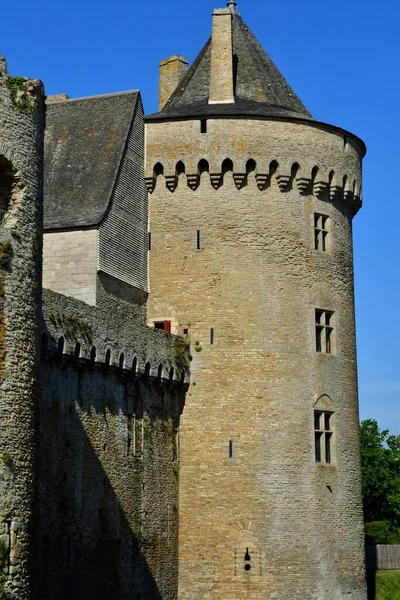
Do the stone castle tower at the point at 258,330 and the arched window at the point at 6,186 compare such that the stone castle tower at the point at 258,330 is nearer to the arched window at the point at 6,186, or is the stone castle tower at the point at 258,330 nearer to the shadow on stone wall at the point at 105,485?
the shadow on stone wall at the point at 105,485

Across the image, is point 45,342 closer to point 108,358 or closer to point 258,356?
point 108,358

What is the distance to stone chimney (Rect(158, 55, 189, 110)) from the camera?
40.9 meters

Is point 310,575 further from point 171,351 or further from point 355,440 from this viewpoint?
point 171,351

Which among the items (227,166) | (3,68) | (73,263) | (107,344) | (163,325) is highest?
(227,166)

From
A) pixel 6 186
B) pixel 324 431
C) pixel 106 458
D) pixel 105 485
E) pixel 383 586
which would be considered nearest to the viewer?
pixel 6 186

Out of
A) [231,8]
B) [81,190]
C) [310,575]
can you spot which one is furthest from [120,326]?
[231,8]

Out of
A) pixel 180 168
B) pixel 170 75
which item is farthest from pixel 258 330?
pixel 170 75

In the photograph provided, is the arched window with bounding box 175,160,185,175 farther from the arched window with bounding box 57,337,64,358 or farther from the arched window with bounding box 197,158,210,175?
the arched window with bounding box 57,337,64,358

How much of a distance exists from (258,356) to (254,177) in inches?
210

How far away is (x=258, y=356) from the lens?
34688mm

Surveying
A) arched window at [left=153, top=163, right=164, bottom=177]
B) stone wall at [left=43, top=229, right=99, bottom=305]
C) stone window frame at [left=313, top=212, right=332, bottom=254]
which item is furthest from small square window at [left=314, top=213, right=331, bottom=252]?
stone wall at [left=43, top=229, right=99, bottom=305]

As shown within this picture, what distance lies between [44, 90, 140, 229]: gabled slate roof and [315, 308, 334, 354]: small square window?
7296mm

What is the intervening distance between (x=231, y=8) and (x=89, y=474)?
18.2 m

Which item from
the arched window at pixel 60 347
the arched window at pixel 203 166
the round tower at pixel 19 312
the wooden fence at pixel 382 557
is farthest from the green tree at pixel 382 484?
the round tower at pixel 19 312
